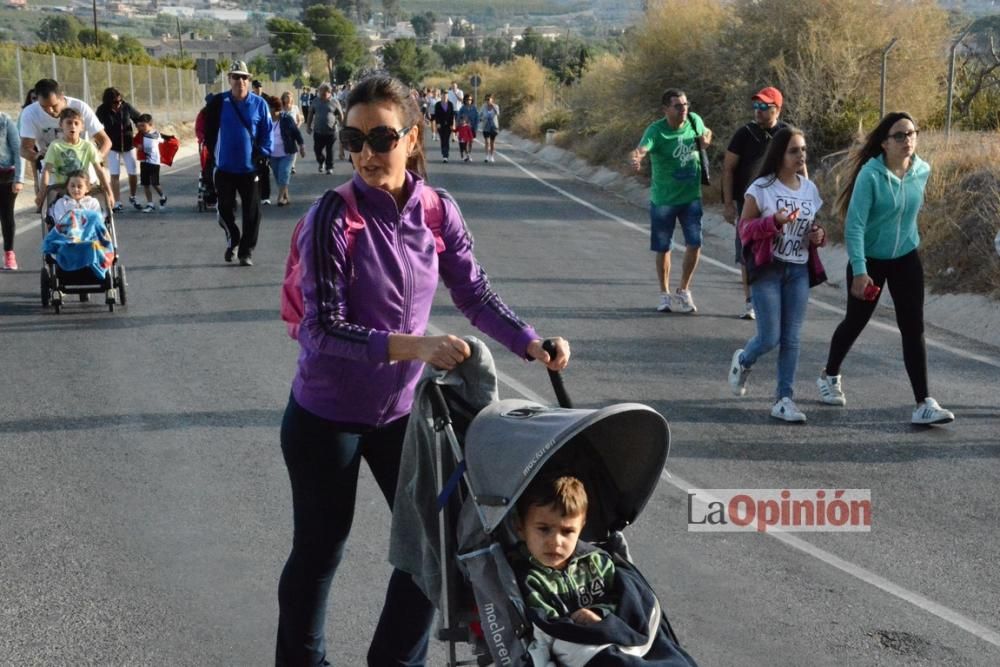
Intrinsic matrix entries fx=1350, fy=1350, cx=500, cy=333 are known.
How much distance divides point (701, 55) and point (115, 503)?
899 inches

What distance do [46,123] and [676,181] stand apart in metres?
6.44

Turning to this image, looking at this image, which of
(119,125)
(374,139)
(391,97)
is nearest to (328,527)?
(374,139)

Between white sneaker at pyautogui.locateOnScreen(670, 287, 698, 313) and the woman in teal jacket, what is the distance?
378 cm

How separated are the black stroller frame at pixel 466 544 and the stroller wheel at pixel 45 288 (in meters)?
8.87

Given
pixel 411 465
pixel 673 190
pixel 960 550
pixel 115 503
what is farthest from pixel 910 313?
pixel 411 465

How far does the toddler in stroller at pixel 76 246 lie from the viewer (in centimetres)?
1162

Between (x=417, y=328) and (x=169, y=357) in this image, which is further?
(x=169, y=357)

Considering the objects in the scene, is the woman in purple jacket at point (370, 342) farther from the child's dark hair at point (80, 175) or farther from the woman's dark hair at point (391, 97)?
the child's dark hair at point (80, 175)

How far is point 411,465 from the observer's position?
3861mm

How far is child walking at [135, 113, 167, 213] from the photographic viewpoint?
20966 mm

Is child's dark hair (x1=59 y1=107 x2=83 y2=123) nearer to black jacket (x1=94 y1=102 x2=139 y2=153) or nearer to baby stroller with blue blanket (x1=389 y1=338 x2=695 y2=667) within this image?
black jacket (x1=94 y1=102 x2=139 y2=153)

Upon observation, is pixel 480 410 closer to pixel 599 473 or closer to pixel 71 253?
pixel 599 473

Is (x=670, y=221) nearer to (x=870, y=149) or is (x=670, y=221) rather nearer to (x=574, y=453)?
(x=870, y=149)

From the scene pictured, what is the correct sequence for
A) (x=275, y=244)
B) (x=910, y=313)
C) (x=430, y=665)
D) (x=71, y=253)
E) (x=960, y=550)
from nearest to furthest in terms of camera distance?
(x=430, y=665)
(x=960, y=550)
(x=910, y=313)
(x=71, y=253)
(x=275, y=244)
